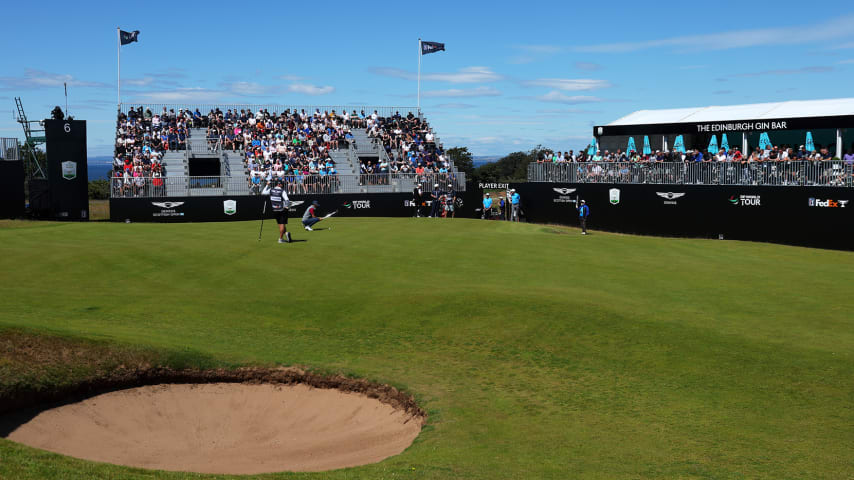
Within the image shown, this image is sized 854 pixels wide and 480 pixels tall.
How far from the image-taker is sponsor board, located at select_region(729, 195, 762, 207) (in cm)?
3738

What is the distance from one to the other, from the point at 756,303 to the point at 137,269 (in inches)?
638

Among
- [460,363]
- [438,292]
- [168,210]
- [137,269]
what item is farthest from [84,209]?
[460,363]

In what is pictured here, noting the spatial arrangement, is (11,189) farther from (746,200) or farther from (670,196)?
(746,200)

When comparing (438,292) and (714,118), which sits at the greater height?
(714,118)

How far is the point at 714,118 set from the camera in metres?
47.8

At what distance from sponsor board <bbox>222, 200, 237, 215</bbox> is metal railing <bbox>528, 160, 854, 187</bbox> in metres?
17.6

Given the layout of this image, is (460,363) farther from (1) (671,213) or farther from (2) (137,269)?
(1) (671,213)

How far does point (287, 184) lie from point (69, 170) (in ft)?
39.6

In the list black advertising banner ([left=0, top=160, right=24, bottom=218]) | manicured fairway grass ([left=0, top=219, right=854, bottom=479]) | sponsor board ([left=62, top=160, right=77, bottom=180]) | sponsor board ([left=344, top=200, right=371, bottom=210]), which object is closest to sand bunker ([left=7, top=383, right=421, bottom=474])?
manicured fairway grass ([left=0, top=219, right=854, bottom=479])

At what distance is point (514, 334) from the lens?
15.4 m

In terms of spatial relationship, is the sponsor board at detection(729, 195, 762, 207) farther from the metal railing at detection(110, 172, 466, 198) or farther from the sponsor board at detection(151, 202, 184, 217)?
the sponsor board at detection(151, 202, 184, 217)

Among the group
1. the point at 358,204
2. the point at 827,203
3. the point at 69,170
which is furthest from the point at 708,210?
the point at 69,170

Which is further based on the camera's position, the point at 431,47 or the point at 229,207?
the point at 431,47

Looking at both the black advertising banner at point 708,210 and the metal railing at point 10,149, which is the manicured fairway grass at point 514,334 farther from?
the metal railing at point 10,149
